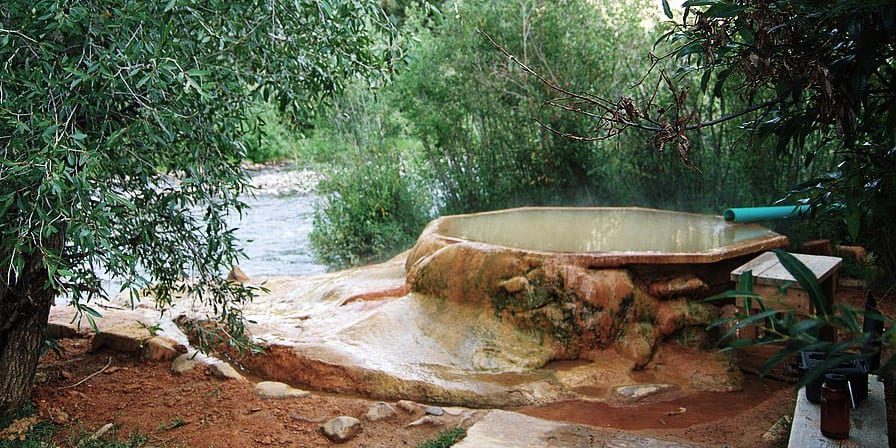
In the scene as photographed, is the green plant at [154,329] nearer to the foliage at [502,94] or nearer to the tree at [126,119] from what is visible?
the tree at [126,119]

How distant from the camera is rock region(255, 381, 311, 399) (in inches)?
136

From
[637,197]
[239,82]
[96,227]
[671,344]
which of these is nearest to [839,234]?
[637,197]

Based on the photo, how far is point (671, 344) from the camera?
13.2ft

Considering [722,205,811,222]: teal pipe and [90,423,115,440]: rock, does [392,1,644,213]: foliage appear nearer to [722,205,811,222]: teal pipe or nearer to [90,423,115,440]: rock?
[722,205,811,222]: teal pipe

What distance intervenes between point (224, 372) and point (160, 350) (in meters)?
0.45

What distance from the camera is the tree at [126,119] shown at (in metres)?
2.29

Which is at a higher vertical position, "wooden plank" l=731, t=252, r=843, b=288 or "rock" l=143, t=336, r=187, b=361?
"wooden plank" l=731, t=252, r=843, b=288

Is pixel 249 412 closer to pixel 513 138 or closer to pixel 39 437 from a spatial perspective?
pixel 39 437

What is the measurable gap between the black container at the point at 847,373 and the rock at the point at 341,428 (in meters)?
1.70

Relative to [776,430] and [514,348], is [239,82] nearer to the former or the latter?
[514,348]

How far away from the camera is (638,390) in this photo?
11.9 feet

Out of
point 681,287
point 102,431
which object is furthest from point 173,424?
point 681,287

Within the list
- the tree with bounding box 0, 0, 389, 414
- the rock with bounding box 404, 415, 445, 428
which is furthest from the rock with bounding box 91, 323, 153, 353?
the rock with bounding box 404, 415, 445, 428

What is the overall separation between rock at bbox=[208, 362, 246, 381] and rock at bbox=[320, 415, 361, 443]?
70 cm
